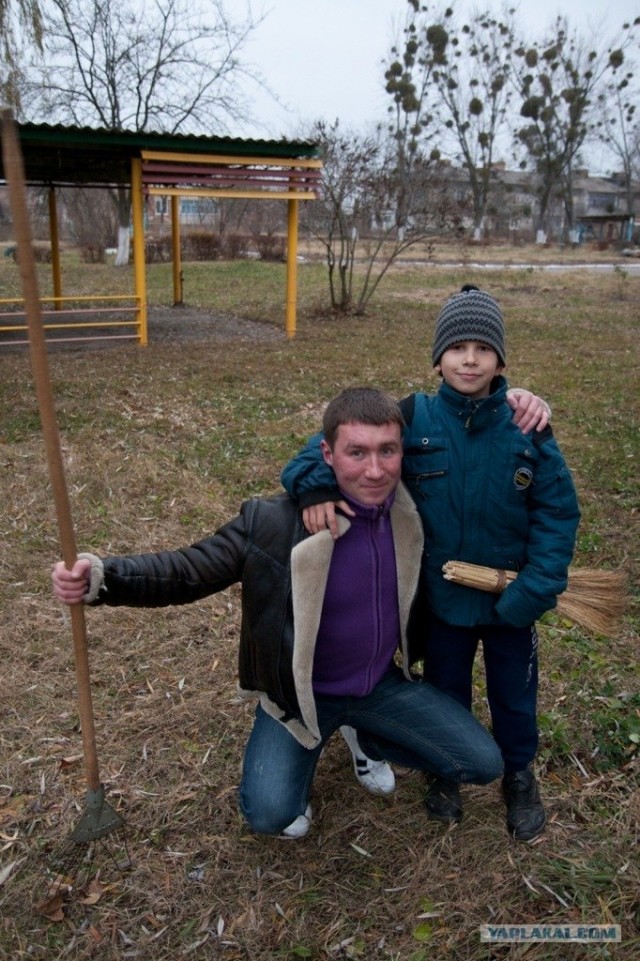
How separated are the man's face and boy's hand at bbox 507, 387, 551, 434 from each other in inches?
13.3

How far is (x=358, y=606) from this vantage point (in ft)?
7.31

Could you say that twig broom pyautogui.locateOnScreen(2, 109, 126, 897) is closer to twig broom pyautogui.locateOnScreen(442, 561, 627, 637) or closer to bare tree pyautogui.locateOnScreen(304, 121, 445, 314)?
twig broom pyautogui.locateOnScreen(442, 561, 627, 637)

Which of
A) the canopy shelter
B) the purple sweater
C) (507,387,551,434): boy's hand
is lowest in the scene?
the purple sweater

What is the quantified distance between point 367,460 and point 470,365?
0.39m

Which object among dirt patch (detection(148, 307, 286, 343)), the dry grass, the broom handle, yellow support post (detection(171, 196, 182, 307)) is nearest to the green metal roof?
yellow support post (detection(171, 196, 182, 307))

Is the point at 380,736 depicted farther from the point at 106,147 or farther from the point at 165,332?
the point at 165,332

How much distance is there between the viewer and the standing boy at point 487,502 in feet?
7.07

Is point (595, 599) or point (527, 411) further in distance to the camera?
point (595, 599)

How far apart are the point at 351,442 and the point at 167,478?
341 centimetres

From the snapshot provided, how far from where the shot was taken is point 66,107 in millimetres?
22594

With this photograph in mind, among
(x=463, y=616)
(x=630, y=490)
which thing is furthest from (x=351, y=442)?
(x=630, y=490)

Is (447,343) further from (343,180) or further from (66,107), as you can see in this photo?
(66,107)

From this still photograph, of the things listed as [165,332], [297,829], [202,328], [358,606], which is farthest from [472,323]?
[202,328]

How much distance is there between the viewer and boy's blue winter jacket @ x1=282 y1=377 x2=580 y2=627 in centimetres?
215
